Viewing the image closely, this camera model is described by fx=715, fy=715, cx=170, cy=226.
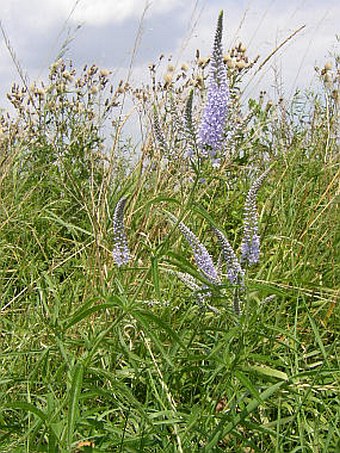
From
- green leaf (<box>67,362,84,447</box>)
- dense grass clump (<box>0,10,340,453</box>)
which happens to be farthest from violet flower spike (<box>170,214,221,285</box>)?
green leaf (<box>67,362,84,447</box>)

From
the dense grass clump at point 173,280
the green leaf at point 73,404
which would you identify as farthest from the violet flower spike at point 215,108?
the green leaf at point 73,404

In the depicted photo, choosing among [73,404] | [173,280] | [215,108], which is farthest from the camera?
[173,280]

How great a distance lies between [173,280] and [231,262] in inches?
33.0

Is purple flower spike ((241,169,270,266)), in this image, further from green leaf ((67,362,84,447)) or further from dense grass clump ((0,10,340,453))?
green leaf ((67,362,84,447))

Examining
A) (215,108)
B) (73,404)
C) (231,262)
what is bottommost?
(73,404)

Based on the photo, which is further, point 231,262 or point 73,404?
point 231,262

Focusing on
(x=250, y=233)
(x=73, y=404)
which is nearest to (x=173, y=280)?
A: (x=250, y=233)

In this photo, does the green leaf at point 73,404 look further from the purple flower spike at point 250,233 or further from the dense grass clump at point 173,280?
the purple flower spike at point 250,233

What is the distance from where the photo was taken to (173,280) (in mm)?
2871

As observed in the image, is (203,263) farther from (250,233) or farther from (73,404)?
(73,404)

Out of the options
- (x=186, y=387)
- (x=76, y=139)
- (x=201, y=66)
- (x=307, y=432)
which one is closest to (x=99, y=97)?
(x=76, y=139)

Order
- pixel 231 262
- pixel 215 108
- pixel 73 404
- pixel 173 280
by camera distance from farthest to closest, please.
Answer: pixel 173 280, pixel 231 262, pixel 215 108, pixel 73 404

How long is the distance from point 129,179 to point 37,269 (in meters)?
0.91

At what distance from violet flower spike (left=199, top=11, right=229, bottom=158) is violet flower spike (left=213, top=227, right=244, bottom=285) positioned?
0.25 metres
